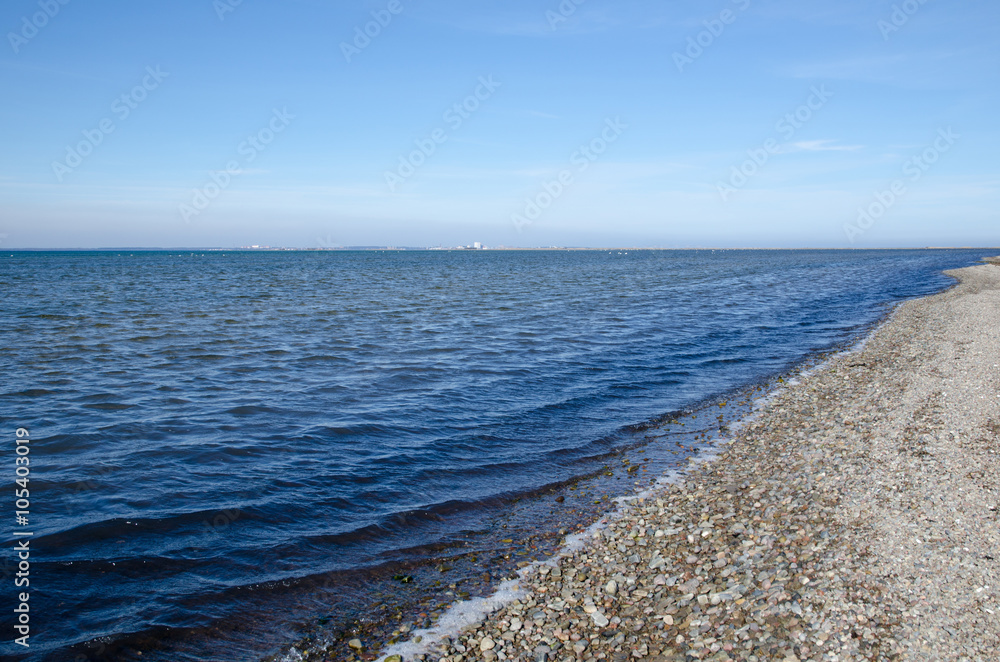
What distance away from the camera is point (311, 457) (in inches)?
496

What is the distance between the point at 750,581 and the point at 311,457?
29.7ft

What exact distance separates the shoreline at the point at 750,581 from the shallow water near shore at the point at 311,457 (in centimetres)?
104

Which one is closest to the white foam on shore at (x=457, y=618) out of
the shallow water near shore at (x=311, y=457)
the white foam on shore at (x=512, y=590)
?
the white foam on shore at (x=512, y=590)

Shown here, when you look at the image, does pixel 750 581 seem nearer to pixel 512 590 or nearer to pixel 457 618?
pixel 512 590

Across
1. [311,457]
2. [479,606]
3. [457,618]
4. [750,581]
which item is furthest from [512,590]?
[311,457]

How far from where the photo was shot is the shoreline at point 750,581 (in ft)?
19.3

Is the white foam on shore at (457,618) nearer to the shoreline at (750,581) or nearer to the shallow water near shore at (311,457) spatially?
the shoreline at (750,581)

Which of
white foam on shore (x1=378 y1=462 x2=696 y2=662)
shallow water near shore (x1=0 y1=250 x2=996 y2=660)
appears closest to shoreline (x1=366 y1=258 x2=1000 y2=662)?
white foam on shore (x1=378 y1=462 x2=696 y2=662)

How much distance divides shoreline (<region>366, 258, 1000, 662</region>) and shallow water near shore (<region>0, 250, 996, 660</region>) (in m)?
1.04

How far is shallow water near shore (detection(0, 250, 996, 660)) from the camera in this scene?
25.3ft

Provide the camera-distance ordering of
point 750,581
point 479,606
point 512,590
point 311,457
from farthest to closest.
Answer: point 311,457 → point 512,590 → point 479,606 → point 750,581

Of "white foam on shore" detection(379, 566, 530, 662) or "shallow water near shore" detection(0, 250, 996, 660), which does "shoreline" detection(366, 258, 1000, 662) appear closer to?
"white foam on shore" detection(379, 566, 530, 662)

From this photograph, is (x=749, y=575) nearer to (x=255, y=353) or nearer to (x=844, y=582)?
(x=844, y=582)

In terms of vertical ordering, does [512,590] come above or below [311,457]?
below
